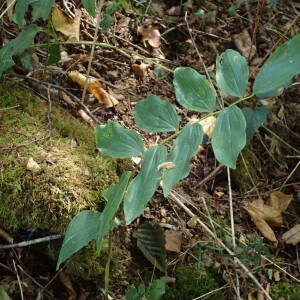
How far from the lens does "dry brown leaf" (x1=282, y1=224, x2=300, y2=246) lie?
1723mm

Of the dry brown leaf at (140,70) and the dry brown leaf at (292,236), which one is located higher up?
the dry brown leaf at (140,70)

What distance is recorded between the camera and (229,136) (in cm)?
79

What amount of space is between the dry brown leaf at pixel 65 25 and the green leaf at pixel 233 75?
1.17 meters

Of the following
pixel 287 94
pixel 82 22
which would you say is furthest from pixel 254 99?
pixel 82 22

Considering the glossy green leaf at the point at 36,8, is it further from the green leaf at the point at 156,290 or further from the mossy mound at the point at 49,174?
the green leaf at the point at 156,290

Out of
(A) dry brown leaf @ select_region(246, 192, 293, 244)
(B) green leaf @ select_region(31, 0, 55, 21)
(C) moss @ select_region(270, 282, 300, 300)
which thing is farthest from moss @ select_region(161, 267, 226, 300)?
(B) green leaf @ select_region(31, 0, 55, 21)

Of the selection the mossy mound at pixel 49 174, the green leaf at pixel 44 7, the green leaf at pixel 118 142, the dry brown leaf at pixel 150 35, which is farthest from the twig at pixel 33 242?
the dry brown leaf at pixel 150 35

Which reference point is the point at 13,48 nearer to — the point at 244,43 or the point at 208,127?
the point at 208,127

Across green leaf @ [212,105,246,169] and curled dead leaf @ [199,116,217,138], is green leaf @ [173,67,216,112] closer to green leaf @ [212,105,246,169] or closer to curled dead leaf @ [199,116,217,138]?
green leaf @ [212,105,246,169]

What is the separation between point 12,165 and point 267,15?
1829 millimetres

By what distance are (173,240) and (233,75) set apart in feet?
2.67

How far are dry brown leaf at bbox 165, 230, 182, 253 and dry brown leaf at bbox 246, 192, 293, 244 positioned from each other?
37 centimetres

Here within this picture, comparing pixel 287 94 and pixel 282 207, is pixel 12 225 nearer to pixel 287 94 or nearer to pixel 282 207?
pixel 282 207

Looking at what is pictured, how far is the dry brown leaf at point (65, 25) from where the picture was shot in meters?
1.90
